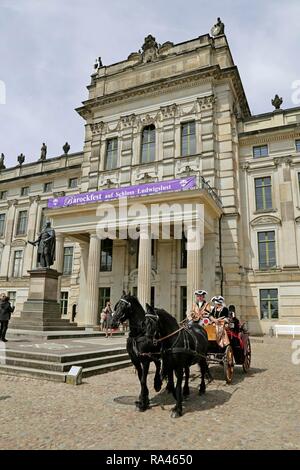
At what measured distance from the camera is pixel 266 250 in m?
25.1

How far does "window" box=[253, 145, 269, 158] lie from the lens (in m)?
27.0

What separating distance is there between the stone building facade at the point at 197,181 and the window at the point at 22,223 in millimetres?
6601

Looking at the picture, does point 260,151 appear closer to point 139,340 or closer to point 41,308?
point 41,308

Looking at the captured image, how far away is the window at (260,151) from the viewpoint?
26969mm

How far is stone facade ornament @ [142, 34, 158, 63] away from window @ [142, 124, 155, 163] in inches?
289

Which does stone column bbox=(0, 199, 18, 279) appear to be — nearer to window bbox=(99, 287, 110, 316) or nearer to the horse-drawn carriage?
window bbox=(99, 287, 110, 316)

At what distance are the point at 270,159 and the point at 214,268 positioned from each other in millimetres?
10393

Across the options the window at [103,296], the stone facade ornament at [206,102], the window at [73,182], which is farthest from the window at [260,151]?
the window at [73,182]

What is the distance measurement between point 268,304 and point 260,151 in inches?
490

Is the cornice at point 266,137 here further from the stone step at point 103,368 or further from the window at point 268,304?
the stone step at point 103,368

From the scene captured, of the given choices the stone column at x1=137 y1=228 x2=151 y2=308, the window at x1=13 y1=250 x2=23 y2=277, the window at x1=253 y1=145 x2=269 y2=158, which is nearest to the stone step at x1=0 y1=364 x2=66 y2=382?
the stone column at x1=137 y1=228 x2=151 y2=308

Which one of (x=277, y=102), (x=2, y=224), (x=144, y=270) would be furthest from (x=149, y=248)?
(x=2, y=224)
